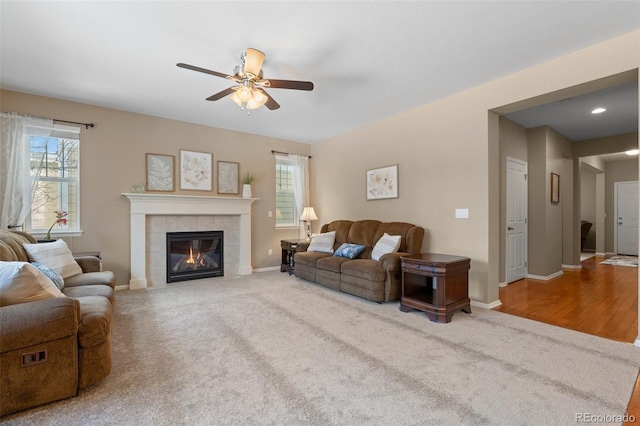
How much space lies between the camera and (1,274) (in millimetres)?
1815

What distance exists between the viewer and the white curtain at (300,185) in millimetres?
6152

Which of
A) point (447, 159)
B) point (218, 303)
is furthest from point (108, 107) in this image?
point (447, 159)

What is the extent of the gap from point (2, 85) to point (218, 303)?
3.73 metres

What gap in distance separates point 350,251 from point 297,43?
2841 millimetres

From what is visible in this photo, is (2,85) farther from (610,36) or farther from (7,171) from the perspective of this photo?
(610,36)

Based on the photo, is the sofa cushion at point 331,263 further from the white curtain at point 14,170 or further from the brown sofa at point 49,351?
the white curtain at point 14,170

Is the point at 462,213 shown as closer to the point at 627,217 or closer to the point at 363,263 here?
the point at 363,263

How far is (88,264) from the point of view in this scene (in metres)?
3.41

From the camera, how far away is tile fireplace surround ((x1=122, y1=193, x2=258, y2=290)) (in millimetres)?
4457

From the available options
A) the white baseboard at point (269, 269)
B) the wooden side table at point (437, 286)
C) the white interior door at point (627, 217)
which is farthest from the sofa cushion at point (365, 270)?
the white interior door at point (627, 217)

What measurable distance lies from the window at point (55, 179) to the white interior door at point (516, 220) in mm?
6485

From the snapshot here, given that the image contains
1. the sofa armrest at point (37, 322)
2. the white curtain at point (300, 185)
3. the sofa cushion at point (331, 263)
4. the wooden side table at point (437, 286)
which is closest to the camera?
the sofa armrest at point (37, 322)

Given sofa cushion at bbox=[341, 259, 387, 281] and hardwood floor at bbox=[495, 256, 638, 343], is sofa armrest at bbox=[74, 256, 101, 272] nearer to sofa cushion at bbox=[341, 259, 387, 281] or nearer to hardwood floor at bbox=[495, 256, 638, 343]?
sofa cushion at bbox=[341, 259, 387, 281]

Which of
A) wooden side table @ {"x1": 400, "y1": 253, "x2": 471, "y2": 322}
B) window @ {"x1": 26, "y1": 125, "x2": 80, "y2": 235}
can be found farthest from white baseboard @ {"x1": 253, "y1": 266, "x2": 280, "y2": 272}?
wooden side table @ {"x1": 400, "y1": 253, "x2": 471, "y2": 322}
